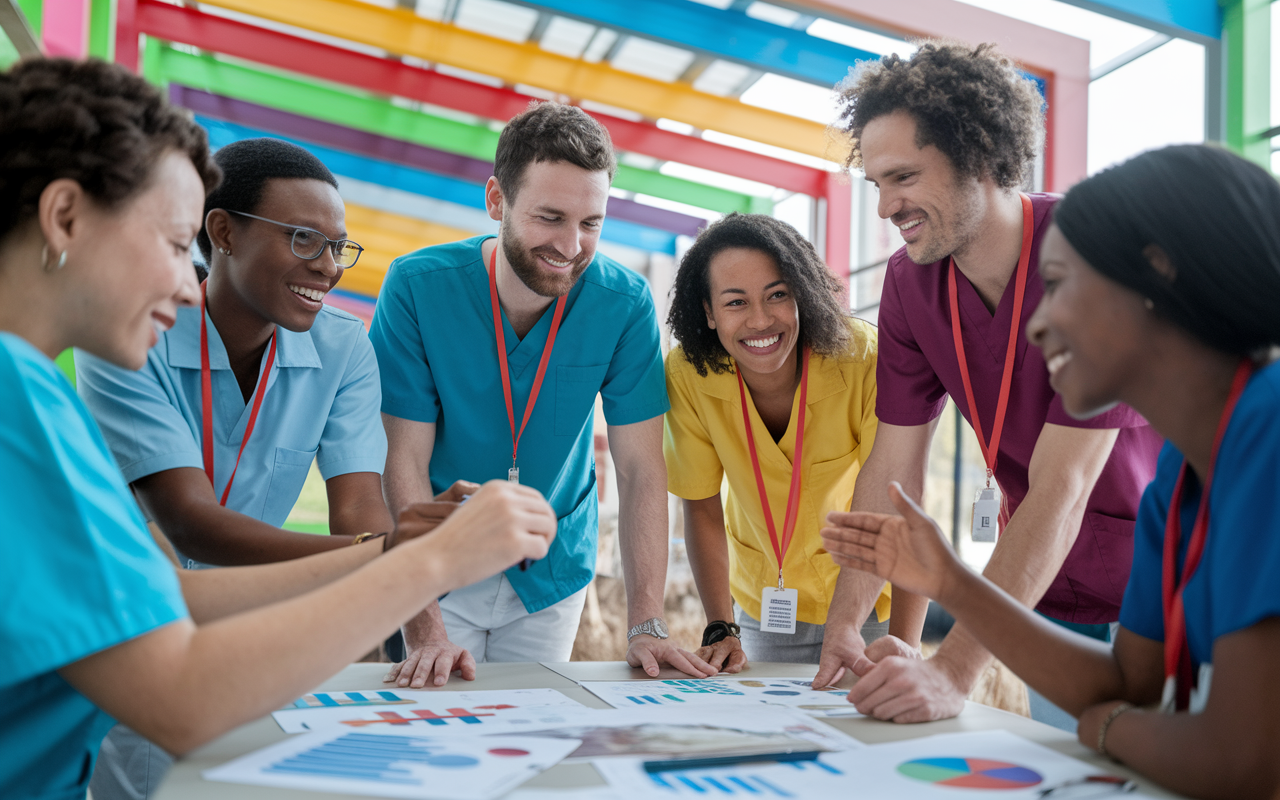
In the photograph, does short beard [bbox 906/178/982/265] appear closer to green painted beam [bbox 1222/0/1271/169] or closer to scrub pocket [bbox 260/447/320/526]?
scrub pocket [bbox 260/447/320/526]

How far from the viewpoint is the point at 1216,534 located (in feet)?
3.14

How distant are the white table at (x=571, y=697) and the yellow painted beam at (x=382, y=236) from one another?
8169 millimetres

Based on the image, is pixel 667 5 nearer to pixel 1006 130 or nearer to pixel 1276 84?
pixel 1276 84

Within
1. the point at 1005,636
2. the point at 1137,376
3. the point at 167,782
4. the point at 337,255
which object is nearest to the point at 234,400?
the point at 337,255

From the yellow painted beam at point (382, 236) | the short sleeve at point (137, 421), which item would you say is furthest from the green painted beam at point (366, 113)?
the short sleeve at point (137, 421)

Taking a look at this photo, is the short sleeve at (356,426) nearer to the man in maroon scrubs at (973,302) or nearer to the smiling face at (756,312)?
the smiling face at (756,312)

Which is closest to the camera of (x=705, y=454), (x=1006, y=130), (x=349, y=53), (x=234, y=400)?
(x=234, y=400)

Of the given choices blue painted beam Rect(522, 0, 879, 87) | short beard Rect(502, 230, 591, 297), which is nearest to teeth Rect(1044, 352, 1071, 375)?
short beard Rect(502, 230, 591, 297)

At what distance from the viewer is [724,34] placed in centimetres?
481

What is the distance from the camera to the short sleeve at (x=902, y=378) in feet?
6.35

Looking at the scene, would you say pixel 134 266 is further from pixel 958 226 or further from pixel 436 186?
pixel 436 186

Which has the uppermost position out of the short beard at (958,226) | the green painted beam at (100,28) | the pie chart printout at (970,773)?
the green painted beam at (100,28)

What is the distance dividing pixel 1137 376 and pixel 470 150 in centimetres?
704

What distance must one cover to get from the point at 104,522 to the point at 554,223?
50.3 inches
